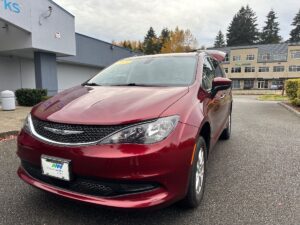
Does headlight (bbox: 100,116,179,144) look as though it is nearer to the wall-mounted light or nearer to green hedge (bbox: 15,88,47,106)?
green hedge (bbox: 15,88,47,106)

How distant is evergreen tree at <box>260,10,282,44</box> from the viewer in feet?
267

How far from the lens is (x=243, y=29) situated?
79.5m

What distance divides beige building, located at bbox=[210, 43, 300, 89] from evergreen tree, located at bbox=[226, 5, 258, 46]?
73.2 feet

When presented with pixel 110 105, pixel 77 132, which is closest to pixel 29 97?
pixel 110 105

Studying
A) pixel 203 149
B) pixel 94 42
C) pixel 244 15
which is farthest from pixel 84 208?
pixel 244 15

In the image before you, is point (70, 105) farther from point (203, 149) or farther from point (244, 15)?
point (244, 15)

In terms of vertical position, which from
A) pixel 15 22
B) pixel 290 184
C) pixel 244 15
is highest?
pixel 244 15

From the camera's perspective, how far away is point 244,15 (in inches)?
3201

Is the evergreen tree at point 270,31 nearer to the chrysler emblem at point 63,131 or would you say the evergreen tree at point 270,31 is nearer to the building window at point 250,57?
the building window at point 250,57

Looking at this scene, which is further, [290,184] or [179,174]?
[290,184]

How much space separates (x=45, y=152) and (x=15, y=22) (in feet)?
34.2

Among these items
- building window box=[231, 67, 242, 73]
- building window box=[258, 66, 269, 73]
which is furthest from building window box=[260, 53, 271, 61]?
building window box=[231, 67, 242, 73]

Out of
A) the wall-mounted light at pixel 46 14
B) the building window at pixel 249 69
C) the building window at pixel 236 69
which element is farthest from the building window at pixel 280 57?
the wall-mounted light at pixel 46 14

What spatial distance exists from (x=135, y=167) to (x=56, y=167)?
70 cm
